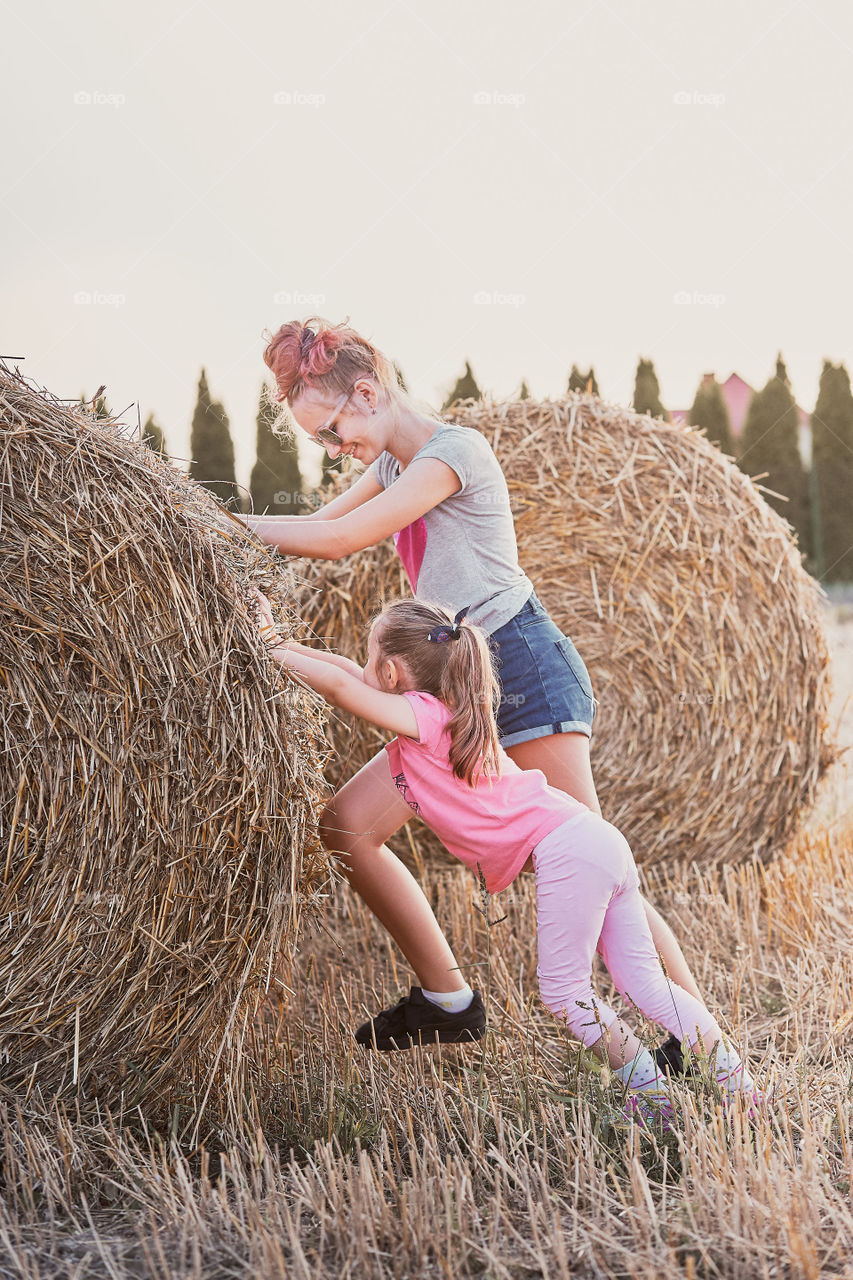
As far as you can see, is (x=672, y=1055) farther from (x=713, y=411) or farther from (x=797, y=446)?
(x=797, y=446)

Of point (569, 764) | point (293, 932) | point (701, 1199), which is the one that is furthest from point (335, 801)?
point (701, 1199)

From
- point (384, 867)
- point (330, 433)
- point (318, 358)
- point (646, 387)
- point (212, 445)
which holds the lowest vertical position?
point (384, 867)

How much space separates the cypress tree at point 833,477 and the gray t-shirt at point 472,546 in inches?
575

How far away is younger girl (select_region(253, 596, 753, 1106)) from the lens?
2379 mm

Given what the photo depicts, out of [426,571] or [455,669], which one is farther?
[426,571]

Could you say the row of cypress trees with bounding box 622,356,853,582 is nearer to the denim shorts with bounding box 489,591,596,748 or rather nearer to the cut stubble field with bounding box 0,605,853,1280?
the denim shorts with bounding box 489,591,596,748

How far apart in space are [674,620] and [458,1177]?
2.76m

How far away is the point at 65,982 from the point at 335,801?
0.70 m

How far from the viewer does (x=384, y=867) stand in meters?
2.62

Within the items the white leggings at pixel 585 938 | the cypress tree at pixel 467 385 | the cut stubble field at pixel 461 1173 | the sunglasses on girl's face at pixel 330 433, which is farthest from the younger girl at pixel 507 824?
the cypress tree at pixel 467 385

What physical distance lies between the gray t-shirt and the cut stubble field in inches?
34.7

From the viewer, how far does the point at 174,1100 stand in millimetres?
2389

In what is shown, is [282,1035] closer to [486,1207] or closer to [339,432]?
[486,1207]

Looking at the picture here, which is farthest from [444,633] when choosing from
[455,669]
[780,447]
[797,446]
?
[797,446]
